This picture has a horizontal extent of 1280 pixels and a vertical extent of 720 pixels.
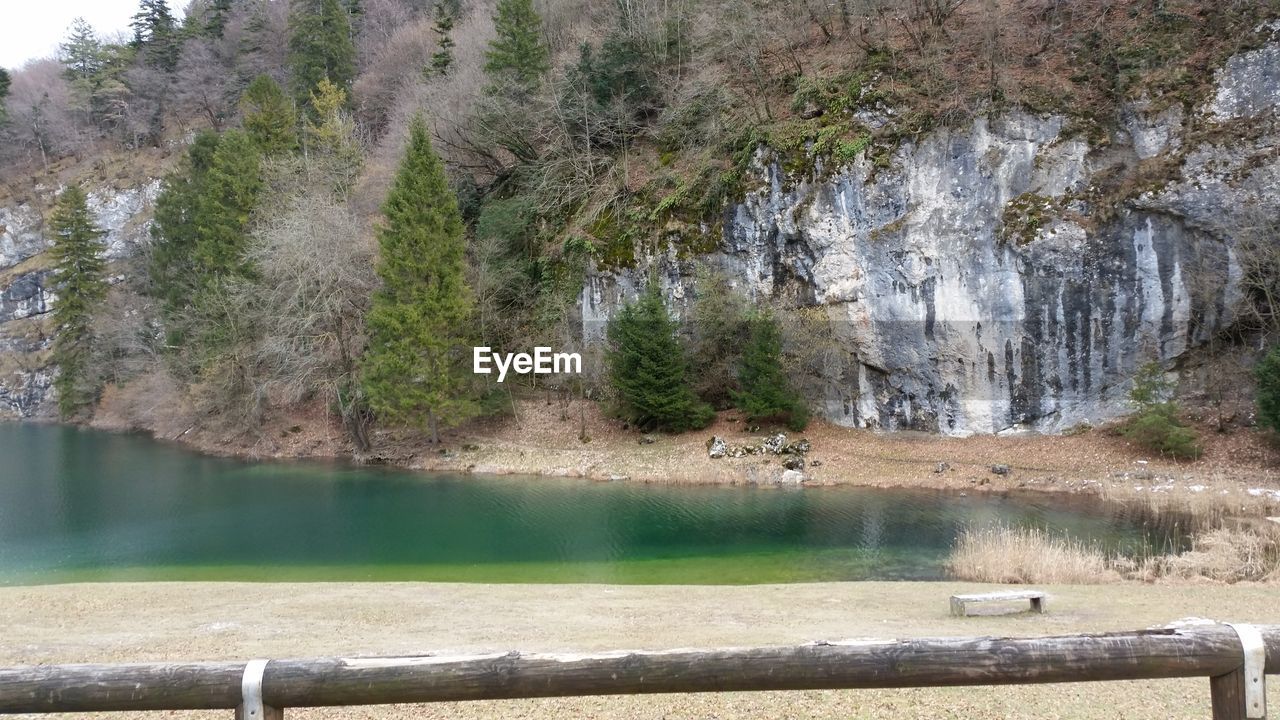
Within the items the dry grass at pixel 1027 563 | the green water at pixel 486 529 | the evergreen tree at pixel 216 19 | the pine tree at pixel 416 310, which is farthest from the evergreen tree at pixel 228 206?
the evergreen tree at pixel 216 19

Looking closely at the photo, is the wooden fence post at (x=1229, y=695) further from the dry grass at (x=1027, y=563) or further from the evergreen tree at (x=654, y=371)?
the evergreen tree at (x=654, y=371)

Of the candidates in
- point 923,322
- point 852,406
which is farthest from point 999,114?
point 852,406

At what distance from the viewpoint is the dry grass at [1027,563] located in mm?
12258

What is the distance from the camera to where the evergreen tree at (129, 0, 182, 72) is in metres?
65.9

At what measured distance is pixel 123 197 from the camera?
197 ft

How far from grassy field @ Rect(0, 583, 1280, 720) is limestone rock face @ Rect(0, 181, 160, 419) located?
46015mm

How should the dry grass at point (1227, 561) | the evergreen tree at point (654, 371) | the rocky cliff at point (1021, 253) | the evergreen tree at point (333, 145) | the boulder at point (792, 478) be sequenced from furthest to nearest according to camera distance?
the evergreen tree at point (333, 145)
the evergreen tree at point (654, 371)
the boulder at point (792, 478)
the rocky cliff at point (1021, 253)
the dry grass at point (1227, 561)

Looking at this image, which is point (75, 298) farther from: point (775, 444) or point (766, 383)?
point (775, 444)

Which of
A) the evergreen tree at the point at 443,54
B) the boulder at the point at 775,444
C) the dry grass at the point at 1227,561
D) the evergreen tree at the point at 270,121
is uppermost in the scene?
the evergreen tree at the point at 443,54

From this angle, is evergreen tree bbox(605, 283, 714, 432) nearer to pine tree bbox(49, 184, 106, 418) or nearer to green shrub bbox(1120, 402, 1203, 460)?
green shrub bbox(1120, 402, 1203, 460)

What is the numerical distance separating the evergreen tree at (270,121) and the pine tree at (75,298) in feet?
52.8

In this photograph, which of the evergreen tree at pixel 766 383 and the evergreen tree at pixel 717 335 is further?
the evergreen tree at pixel 717 335

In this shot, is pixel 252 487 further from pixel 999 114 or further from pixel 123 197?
pixel 123 197

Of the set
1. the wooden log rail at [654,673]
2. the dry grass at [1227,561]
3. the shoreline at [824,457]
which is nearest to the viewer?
the wooden log rail at [654,673]
